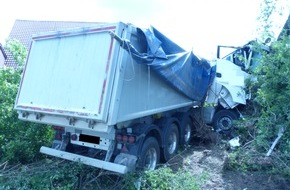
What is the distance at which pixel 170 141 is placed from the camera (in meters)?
7.01

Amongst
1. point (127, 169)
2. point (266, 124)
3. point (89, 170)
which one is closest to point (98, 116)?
point (127, 169)

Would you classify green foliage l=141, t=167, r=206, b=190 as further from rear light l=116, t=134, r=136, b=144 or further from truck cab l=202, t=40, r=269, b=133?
truck cab l=202, t=40, r=269, b=133

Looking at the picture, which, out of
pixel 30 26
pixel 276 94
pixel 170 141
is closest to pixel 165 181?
pixel 170 141

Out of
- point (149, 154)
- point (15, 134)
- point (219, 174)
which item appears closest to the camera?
point (149, 154)

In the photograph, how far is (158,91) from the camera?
19.3ft

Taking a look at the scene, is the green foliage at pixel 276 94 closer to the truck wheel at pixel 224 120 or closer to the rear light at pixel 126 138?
the truck wheel at pixel 224 120

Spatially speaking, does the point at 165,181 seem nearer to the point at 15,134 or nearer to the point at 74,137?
the point at 74,137

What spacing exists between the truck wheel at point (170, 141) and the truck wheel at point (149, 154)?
48 cm

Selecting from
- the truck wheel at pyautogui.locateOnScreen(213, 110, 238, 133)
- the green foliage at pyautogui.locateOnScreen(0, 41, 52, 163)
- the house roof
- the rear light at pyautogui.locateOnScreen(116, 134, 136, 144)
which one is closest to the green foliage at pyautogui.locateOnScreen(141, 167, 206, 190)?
the rear light at pyautogui.locateOnScreen(116, 134, 136, 144)

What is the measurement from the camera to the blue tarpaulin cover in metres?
5.00

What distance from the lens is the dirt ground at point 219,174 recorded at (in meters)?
5.31

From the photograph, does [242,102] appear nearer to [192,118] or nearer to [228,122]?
[228,122]

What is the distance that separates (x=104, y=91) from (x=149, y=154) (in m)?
1.93

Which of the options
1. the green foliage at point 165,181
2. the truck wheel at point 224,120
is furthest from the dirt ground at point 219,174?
the truck wheel at point 224,120
